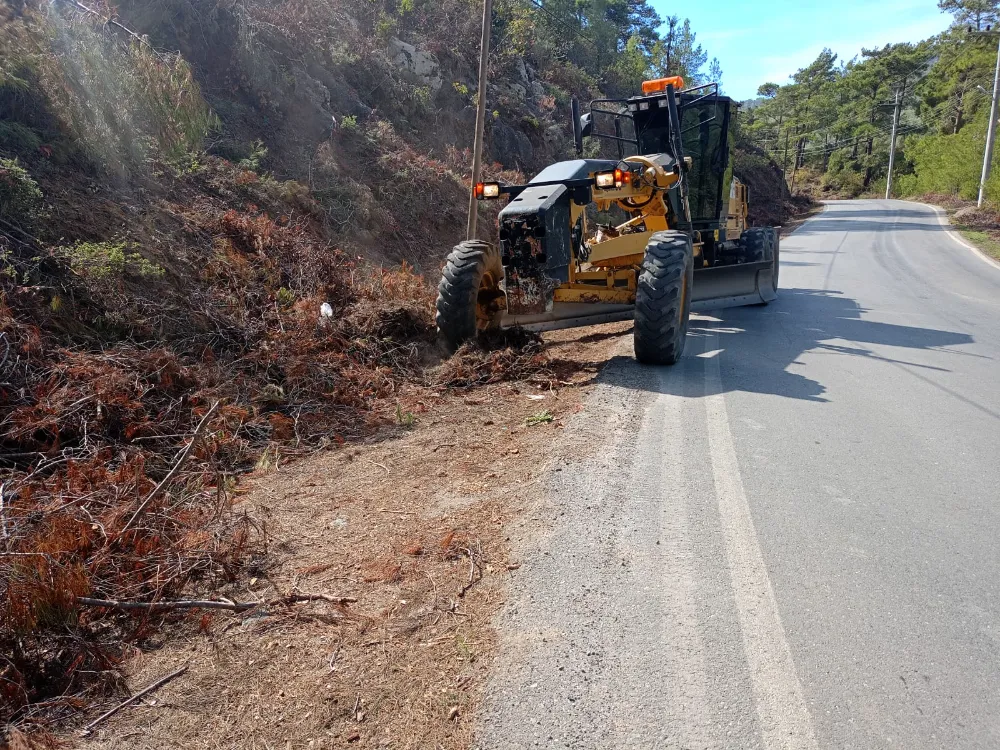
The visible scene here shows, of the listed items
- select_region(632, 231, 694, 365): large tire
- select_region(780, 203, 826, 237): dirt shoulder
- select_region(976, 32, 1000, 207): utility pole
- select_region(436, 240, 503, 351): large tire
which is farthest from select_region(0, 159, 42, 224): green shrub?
select_region(976, 32, 1000, 207): utility pole

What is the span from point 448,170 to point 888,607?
45.9ft

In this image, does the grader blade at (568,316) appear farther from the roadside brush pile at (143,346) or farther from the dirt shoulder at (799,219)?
the dirt shoulder at (799,219)

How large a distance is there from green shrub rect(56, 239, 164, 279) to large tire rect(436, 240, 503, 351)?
3.04m

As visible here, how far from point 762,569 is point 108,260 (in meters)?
6.50

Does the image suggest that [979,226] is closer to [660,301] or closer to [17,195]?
[660,301]

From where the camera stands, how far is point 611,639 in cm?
296

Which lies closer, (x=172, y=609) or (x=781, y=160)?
(x=172, y=609)

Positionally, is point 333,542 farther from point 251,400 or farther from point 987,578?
point 987,578

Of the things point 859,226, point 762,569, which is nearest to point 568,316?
point 762,569

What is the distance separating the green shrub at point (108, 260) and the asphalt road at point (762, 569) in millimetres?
4786

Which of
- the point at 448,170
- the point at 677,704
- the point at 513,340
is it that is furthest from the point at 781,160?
the point at 677,704

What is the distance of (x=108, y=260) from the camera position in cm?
664

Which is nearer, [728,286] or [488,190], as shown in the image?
[488,190]

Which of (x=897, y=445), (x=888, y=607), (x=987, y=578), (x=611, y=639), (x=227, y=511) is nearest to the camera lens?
(x=611, y=639)
